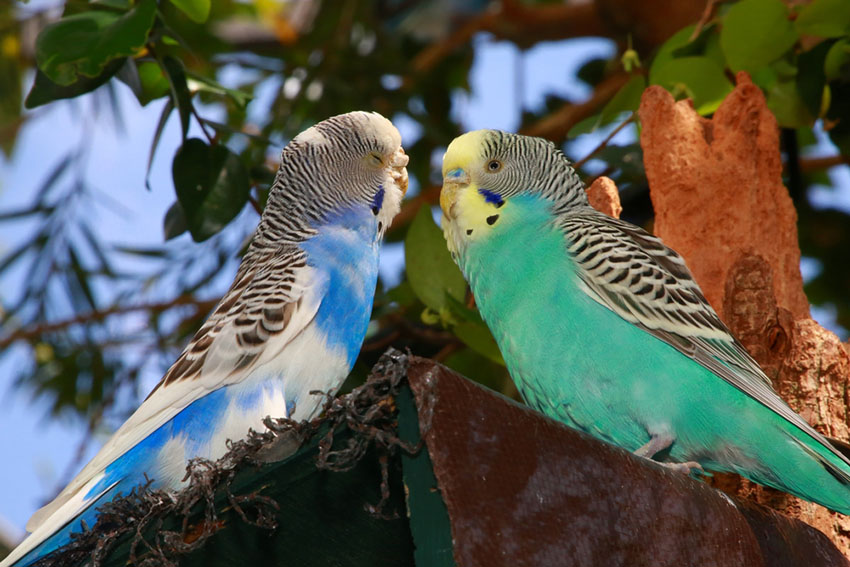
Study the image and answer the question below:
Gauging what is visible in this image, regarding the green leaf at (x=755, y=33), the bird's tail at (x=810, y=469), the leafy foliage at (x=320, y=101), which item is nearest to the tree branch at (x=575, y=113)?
the leafy foliage at (x=320, y=101)

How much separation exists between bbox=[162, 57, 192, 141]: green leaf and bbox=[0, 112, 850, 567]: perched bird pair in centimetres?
66

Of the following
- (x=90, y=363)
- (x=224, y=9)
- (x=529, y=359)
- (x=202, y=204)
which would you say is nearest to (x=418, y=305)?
(x=202, y=204)

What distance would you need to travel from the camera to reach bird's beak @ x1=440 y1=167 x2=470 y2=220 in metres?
3.19

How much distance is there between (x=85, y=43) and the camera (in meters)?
3.17

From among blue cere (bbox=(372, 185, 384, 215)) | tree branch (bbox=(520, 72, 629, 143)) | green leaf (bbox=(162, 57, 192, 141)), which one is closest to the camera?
blue cere (bbox=(372, 185, 384, 215))

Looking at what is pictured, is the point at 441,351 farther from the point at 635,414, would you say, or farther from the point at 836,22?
the point at 836,22

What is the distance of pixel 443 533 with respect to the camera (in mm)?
1681

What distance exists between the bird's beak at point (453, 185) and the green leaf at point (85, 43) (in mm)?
1104

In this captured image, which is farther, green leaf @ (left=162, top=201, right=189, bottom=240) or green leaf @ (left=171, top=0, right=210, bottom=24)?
green leaf @ (left=162, top=201, right=189, bottom=240)

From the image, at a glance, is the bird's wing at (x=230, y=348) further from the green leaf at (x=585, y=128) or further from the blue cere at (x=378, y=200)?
the green leaf at (x=585, y=128)

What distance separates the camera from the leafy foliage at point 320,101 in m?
3.52

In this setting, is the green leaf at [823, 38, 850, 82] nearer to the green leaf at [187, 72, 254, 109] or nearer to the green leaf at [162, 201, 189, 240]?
the green leaf at [187, 72, 254, 109]

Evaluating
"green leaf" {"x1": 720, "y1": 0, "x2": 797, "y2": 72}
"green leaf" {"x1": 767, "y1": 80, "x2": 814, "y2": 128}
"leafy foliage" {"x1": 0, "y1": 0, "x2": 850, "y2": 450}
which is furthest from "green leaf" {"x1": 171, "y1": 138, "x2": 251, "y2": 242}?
"green leaf" {"x1": 767, "y1": 80, "x2": 814, "y2": 128}

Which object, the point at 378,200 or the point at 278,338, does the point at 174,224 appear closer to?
the point at 378,200
